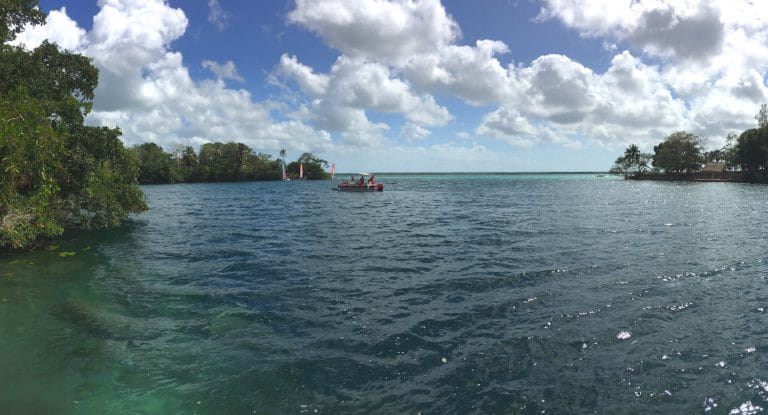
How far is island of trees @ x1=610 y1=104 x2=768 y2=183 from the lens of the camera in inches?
3782

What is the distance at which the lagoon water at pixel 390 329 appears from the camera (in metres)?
7.79

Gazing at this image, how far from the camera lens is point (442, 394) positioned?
7.90 m

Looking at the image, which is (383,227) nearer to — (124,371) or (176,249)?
(176,249)

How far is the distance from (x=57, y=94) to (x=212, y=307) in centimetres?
2037

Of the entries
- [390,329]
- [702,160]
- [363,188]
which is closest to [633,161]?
[702,160]

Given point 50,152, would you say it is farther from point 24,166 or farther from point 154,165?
point 154,165

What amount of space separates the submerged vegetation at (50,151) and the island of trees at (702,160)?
121285 millimetres

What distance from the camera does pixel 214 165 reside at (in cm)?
15162

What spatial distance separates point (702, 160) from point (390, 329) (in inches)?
5897

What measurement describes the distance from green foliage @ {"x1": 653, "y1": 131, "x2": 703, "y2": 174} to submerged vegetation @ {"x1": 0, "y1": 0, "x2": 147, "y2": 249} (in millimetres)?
141567

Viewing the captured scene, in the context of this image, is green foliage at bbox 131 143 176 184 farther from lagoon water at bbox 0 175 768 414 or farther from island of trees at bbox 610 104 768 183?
island of trees at bbox 610 104 768 183

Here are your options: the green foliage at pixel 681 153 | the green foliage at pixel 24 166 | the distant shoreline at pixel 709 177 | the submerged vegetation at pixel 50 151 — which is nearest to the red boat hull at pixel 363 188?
the submerged vegetation at pixel 50 151

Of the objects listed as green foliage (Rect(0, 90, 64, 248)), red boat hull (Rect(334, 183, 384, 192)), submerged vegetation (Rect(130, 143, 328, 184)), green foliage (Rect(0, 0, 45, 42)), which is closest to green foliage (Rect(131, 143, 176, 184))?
submerged vegetation (Rect(130, 143, 328, 184))

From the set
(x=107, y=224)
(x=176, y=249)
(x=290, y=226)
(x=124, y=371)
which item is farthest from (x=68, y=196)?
(x=124, y=371)
